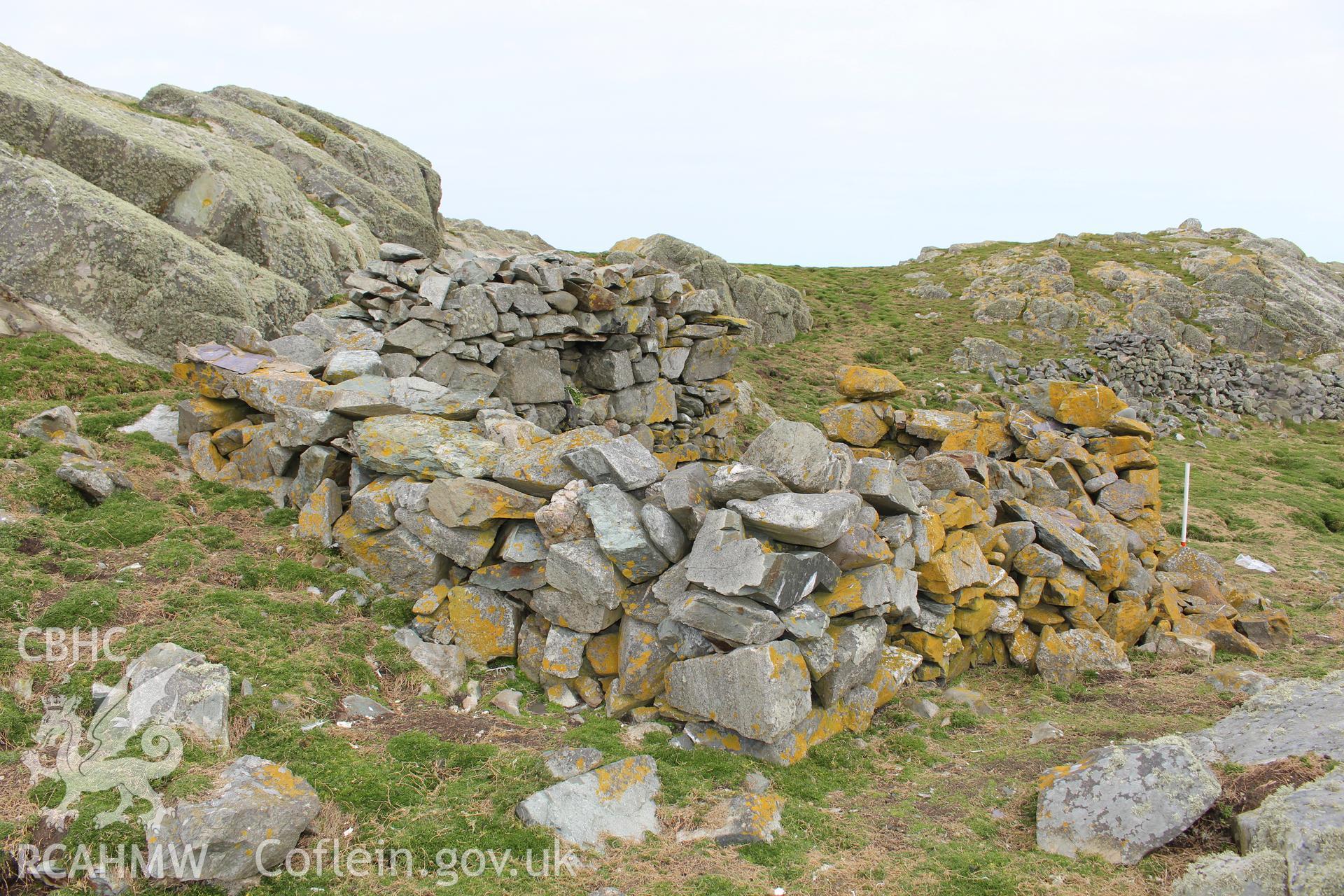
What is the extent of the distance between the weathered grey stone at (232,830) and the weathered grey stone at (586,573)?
11.9 ft

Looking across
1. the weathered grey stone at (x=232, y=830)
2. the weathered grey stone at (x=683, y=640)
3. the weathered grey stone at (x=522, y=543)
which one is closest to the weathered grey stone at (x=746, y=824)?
the weathered grey stone at (x=683, y=640)

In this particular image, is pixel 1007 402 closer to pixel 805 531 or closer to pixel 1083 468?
pixel 1083 468

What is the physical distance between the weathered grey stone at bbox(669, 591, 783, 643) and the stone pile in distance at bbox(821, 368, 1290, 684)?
66.4 inches

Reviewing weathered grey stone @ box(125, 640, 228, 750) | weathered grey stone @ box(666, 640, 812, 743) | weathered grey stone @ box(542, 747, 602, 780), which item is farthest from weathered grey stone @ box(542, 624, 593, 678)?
weathered grey stone @ box(125, 640, 228, 750)

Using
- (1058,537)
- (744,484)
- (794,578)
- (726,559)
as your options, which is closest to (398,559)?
(726,559)

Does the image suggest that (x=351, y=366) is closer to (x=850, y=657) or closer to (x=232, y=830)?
(x=232, y=830)

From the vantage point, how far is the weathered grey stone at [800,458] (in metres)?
9.46

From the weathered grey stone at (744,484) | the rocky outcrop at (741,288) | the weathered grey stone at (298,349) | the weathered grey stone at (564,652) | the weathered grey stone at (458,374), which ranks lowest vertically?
the weathered grey stone at (564,652)

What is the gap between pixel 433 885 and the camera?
5.94 metres

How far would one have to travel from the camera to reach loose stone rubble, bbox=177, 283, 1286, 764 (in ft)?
28.7

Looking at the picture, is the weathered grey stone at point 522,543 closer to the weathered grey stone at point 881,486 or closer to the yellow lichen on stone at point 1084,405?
the weathered grey stone at point 881,486

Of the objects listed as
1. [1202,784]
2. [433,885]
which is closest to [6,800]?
[433,885]

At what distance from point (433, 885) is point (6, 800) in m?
3.27

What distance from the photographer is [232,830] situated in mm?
5641
